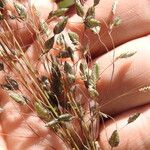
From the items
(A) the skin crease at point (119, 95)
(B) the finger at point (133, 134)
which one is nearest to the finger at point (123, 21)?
(A) the skin crease at point (119, 95)

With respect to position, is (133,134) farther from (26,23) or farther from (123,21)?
(26,23)

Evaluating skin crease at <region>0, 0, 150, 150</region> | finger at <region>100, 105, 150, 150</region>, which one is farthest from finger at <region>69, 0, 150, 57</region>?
finger at <region>100, 105, 150, 150</region>

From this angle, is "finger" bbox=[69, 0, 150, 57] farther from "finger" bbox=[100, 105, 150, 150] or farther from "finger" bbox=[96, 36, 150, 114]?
"finger" bbox=[100, 105, 150, 150]

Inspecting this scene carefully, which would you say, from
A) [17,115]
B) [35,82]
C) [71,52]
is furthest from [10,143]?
[71,52]

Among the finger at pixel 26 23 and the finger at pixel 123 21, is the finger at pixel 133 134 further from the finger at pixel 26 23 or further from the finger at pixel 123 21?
the finger at pixel 26 23

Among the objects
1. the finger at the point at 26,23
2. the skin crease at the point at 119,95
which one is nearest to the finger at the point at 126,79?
the skin crease at the point at 119,95

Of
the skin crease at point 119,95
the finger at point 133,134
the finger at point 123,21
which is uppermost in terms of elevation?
the finger at point 123,21

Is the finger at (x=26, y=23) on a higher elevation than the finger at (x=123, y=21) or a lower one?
higher

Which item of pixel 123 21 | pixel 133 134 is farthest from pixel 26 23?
pixel 133 134
